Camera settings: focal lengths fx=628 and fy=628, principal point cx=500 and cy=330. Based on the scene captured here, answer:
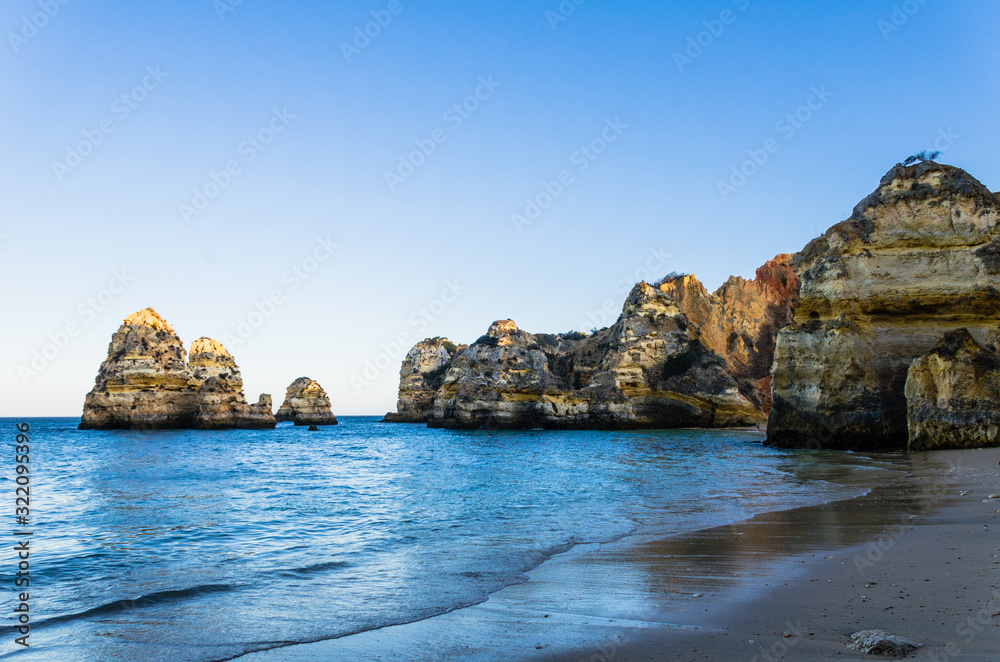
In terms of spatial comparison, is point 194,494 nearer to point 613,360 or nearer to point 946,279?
point 946,279

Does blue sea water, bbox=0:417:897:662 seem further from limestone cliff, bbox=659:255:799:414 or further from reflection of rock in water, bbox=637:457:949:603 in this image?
limestone cliff, bbox=659:255:799:414

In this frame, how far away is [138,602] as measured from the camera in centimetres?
630

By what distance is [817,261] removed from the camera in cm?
2712

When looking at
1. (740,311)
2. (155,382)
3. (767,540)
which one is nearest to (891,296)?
(767,540)

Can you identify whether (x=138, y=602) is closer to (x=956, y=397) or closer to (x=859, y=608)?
(x=859, y=608)

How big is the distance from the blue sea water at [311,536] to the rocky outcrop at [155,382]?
49756mm

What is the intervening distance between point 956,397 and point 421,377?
287 ft

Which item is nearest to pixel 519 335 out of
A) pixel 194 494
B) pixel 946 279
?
pixel 946 279

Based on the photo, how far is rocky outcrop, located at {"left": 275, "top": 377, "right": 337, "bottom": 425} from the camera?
102812 millimetres

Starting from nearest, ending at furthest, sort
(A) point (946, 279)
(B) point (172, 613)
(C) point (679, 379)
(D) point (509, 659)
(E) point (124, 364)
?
(D) point (509, 659) < (B) point (172, 613) < (A) point (946, 279) < (C) point (679, 379) < (E) point (124, 364)

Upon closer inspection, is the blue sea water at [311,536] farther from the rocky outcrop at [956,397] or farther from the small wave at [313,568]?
the rocky outcrop at [956,397]

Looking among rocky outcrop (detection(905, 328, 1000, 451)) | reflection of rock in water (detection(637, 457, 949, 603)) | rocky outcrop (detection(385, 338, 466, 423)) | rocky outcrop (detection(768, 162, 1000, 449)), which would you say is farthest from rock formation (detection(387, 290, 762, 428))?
reflection of rock in water (detection(637, 457, 949, 603))

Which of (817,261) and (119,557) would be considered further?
(817,261)

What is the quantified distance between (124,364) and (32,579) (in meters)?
67.3
